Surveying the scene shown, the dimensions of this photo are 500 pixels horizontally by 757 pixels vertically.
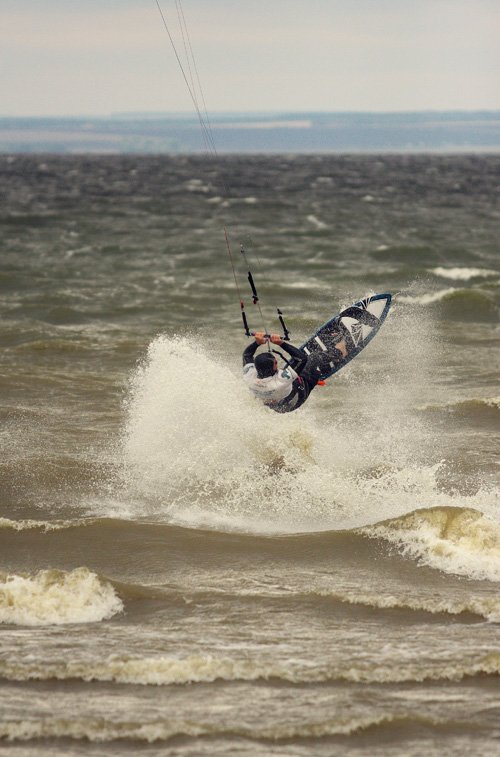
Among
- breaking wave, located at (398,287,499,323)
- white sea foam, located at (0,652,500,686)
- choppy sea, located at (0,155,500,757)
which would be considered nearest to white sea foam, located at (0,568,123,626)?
choppy sea, located at (0,155,500,757)

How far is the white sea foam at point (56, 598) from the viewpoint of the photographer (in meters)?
8.99

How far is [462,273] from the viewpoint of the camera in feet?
119

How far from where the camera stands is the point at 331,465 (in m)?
13.9

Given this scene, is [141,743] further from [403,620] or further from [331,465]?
[331,465]

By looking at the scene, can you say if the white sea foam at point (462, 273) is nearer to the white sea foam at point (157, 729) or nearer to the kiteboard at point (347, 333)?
the kiteboard at point (347, 333)

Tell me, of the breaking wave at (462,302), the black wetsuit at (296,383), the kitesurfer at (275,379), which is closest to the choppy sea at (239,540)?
the breaking wave at (462,302)

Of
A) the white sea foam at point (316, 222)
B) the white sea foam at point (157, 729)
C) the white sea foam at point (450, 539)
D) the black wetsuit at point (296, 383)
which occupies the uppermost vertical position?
the white sea foam at point (316, 222)

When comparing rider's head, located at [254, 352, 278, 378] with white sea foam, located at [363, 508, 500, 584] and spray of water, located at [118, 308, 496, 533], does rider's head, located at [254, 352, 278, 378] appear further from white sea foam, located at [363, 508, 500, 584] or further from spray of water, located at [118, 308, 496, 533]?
white sea foam, located at [363, 508, 500, 584]

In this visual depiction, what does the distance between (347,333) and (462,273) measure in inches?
855

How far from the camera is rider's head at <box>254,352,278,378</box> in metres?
13.4

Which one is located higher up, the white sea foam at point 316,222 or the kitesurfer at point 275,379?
the white sea foam at point 316,222

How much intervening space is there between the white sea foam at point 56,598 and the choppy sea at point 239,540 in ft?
0.09

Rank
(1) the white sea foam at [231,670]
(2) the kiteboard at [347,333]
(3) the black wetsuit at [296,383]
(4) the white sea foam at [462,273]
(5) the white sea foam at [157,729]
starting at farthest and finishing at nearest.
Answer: (4) the white sea foam at [462,273]
(2) the kiteboard at [347,333]
(3) the black wetsuit at [296,383]
(1) the white sea foam at [231,670]
(5) the white sea foam at [157,729]

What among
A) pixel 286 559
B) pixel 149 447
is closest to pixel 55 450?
pixel 149 447
